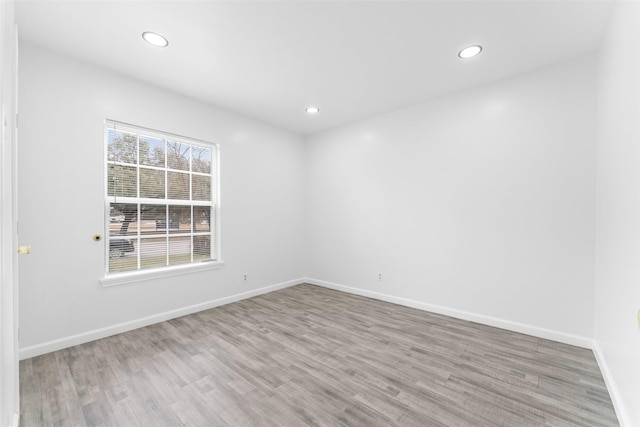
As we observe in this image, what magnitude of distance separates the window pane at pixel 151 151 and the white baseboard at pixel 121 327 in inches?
68.8

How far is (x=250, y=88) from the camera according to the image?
3.23m

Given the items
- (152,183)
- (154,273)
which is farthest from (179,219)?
(154,273)

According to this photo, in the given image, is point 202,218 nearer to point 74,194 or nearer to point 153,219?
point 153,219

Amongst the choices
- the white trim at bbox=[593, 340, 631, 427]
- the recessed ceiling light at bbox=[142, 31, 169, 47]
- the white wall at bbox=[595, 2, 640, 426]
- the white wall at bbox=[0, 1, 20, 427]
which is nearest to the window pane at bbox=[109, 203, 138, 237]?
the white wall at bbox=[0, 1, 20, 427]

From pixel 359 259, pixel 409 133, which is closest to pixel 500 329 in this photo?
pixel 359 259

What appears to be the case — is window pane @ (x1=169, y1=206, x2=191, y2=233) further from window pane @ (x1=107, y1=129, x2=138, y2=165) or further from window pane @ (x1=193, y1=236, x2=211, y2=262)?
window pane @ (x1=107, y1=129, x2=138, y2=165)

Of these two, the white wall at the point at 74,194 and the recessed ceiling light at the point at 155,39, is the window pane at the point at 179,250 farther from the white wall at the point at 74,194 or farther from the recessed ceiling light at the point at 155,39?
the recessed ceiling light at the point at 155,39

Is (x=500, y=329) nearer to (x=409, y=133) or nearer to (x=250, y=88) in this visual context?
(x=409, y=133)

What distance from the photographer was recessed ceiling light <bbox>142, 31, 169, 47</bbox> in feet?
7.50

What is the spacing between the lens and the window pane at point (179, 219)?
3.41m

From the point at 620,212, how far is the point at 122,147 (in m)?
4.28

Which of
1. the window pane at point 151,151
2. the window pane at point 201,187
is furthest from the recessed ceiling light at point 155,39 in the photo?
the window pane at point 201,187

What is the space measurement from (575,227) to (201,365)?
11.7 ft

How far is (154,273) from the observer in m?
3.15
